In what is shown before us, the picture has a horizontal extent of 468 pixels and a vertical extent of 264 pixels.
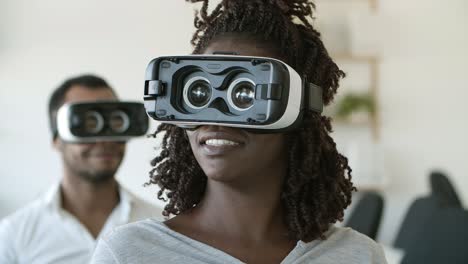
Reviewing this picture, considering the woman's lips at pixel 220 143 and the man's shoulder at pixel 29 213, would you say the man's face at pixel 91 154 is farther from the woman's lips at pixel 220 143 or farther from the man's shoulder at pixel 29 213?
the woman's lips at pixel 220 143

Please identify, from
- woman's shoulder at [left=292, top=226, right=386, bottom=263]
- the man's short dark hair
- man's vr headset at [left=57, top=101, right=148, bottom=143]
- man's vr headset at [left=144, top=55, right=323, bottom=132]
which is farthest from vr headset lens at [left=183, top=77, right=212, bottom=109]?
the man's short dark hair

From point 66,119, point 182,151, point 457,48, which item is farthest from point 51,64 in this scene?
point 182,151

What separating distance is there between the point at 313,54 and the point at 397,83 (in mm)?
3415

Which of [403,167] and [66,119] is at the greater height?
[66,119]

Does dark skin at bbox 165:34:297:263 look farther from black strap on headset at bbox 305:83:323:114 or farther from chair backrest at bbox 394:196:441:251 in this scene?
chair backrest at bbox 394:196:441:251

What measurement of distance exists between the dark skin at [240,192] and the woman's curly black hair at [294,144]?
2 cm

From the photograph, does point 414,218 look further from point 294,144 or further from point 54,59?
point 54,59

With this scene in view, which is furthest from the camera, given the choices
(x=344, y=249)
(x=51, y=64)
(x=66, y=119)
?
(x=51, y=64)

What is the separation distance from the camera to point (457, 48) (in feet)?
14.6

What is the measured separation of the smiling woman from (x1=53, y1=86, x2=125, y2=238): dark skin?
897 millimetres

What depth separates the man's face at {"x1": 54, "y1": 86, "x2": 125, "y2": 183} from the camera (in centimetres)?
208

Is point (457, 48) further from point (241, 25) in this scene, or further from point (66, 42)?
point (241, 25)

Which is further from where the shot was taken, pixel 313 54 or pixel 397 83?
pixel 397 83

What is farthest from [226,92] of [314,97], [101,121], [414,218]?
[414,218]
